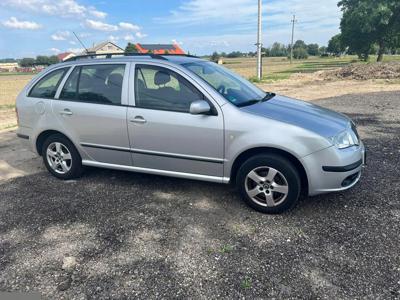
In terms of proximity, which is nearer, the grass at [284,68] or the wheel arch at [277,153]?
the wheel arch at [277,153]

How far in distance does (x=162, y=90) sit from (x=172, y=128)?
0.51 m

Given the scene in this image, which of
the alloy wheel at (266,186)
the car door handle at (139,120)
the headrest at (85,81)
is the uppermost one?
the headrest at (85,81)

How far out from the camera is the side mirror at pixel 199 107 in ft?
12.2

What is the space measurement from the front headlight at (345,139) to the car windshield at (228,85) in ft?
3.53

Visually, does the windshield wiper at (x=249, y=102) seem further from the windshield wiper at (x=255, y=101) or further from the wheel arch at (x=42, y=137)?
the wheel arch at (x=42, y=137)

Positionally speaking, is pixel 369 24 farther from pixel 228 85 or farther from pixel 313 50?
pixel 313 50

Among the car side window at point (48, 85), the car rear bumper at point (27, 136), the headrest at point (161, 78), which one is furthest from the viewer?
the car rear bumper at point (27, 136)

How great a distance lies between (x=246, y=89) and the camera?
14.9 ft

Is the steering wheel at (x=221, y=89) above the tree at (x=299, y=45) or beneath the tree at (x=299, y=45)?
beneath

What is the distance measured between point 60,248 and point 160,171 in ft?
4.85

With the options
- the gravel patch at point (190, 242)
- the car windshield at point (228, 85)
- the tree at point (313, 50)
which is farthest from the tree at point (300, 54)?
the car windshield at point (228, 85)

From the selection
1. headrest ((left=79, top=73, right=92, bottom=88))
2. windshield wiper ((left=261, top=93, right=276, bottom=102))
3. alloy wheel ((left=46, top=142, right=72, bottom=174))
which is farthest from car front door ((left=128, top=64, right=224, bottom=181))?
alloy wheel ((left=46, top=142, right=72, bottom=174))

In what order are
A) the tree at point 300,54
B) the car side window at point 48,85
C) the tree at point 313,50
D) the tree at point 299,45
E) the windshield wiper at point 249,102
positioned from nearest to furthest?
1. the windshield wiper at point 249,102
2. the car side window at point 48,85
3. the tree at point 300,54
4. the tree at point 299,45
5. the tree at point 313,50

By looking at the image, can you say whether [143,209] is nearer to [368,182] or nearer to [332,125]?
[332,125]
